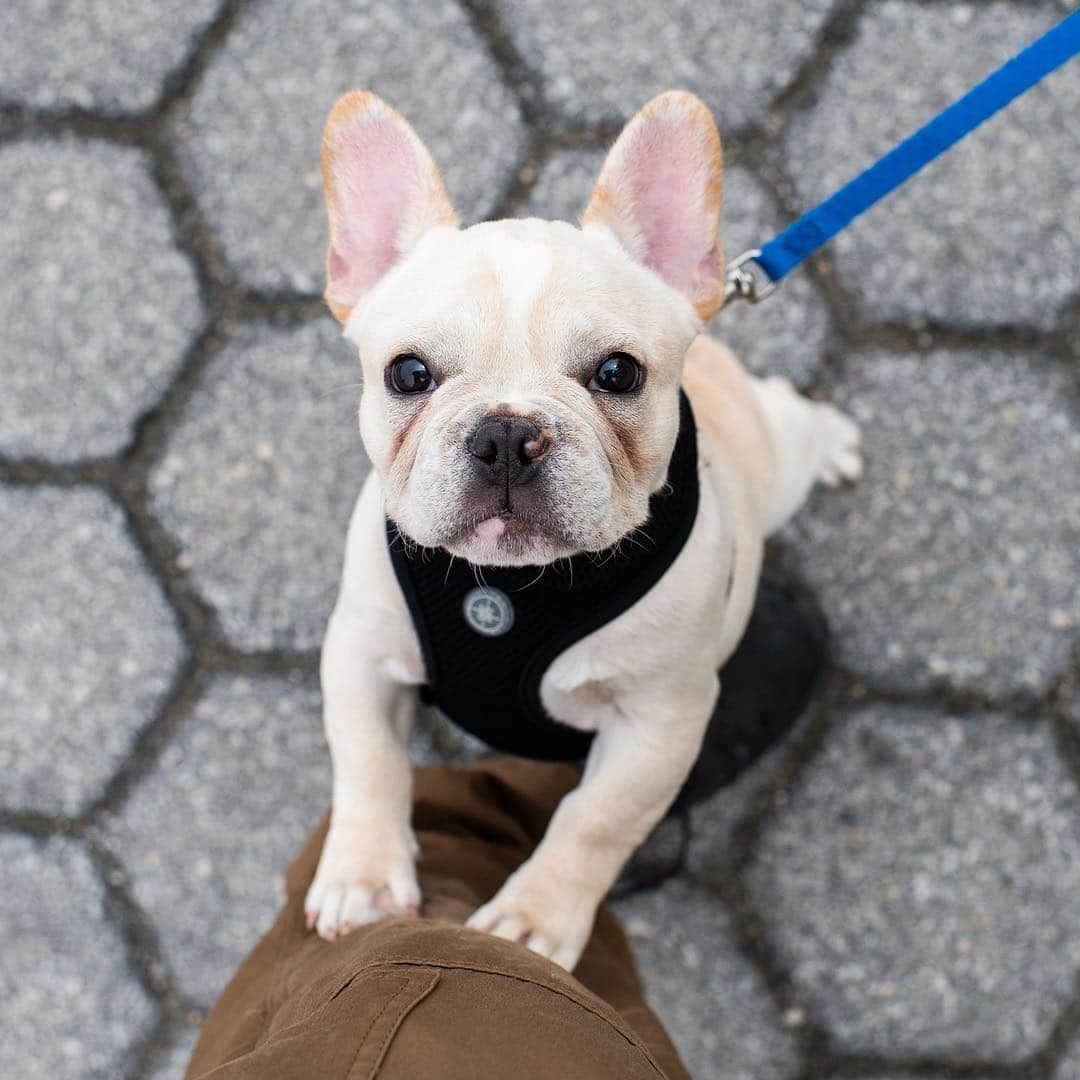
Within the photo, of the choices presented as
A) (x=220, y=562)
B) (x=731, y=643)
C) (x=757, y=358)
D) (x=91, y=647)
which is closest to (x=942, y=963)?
(x=731, y=643)

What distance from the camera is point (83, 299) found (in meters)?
2.40

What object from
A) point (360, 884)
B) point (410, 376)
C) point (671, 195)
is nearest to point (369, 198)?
point (410, 376)

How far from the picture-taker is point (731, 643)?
191 cm

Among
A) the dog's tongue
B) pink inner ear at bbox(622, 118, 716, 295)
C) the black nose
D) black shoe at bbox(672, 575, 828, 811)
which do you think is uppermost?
pink inner ear at bbox(622, 118, 716, 295)

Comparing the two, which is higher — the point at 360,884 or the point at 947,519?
the point at 947,519

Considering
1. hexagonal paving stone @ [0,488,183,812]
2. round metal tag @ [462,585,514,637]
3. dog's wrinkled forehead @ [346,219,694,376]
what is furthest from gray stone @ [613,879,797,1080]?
dog's wrinkled forehead @ [346,219,694,376]

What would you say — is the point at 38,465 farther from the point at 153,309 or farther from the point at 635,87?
the point at 635,87

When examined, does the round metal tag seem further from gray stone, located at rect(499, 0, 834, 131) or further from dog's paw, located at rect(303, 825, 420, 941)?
gray stone, located at rect(499, 0, 834, 131)

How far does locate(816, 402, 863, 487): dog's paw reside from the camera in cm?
229

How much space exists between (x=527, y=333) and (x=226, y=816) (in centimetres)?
137

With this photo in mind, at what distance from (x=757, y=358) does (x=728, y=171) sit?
39 cm

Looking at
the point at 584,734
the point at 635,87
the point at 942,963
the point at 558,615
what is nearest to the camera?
the point at 558,615

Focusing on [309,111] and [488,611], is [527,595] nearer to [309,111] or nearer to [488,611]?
[488,611]

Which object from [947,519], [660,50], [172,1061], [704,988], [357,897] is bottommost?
[172,1061]
